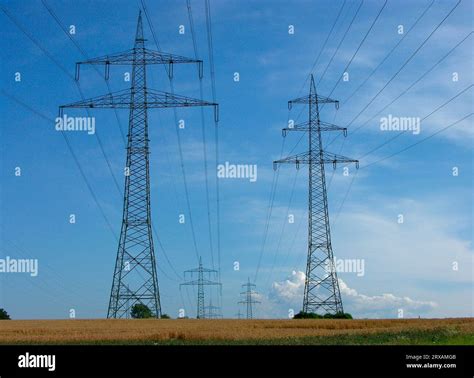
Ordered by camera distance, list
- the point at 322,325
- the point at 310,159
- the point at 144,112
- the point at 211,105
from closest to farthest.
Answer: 1. the point at 211,105
2. the point at 144,112
3. the point at 322,325
4. the point at 310,159

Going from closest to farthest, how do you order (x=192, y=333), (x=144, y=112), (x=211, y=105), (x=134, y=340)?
(x=134, y=340) → (x=192, y=333) → (x=211, y=105) → (x=144, y=112)

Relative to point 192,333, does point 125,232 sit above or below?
above
